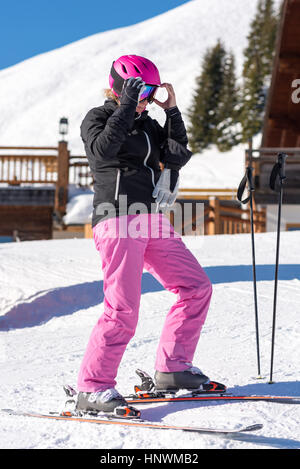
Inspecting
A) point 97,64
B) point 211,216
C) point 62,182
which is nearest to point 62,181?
point 62,182

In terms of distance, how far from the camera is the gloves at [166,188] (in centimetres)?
295

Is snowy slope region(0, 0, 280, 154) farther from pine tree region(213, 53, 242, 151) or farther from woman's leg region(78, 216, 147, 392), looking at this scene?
woman's leg region(78, 216, 147, 392)

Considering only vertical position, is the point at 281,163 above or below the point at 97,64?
below

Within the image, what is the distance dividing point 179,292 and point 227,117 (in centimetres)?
5224

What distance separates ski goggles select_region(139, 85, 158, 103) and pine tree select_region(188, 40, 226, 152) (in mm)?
49408

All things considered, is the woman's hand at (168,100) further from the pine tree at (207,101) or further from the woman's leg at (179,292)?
the pine tree at (207,101)

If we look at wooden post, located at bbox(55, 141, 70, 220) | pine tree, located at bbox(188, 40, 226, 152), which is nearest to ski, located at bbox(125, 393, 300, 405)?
wooden post, located at bbox(55, 141, 70, 220)

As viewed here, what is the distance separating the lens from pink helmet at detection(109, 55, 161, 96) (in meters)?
2.90

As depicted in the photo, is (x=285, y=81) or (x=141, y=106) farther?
(x=285, y=81)

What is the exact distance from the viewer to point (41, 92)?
3565 inches

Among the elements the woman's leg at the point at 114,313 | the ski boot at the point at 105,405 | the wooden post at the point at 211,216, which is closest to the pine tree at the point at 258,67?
the wooden post at the point at 211,216

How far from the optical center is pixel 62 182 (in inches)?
711

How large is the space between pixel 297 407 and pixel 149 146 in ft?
4.53
